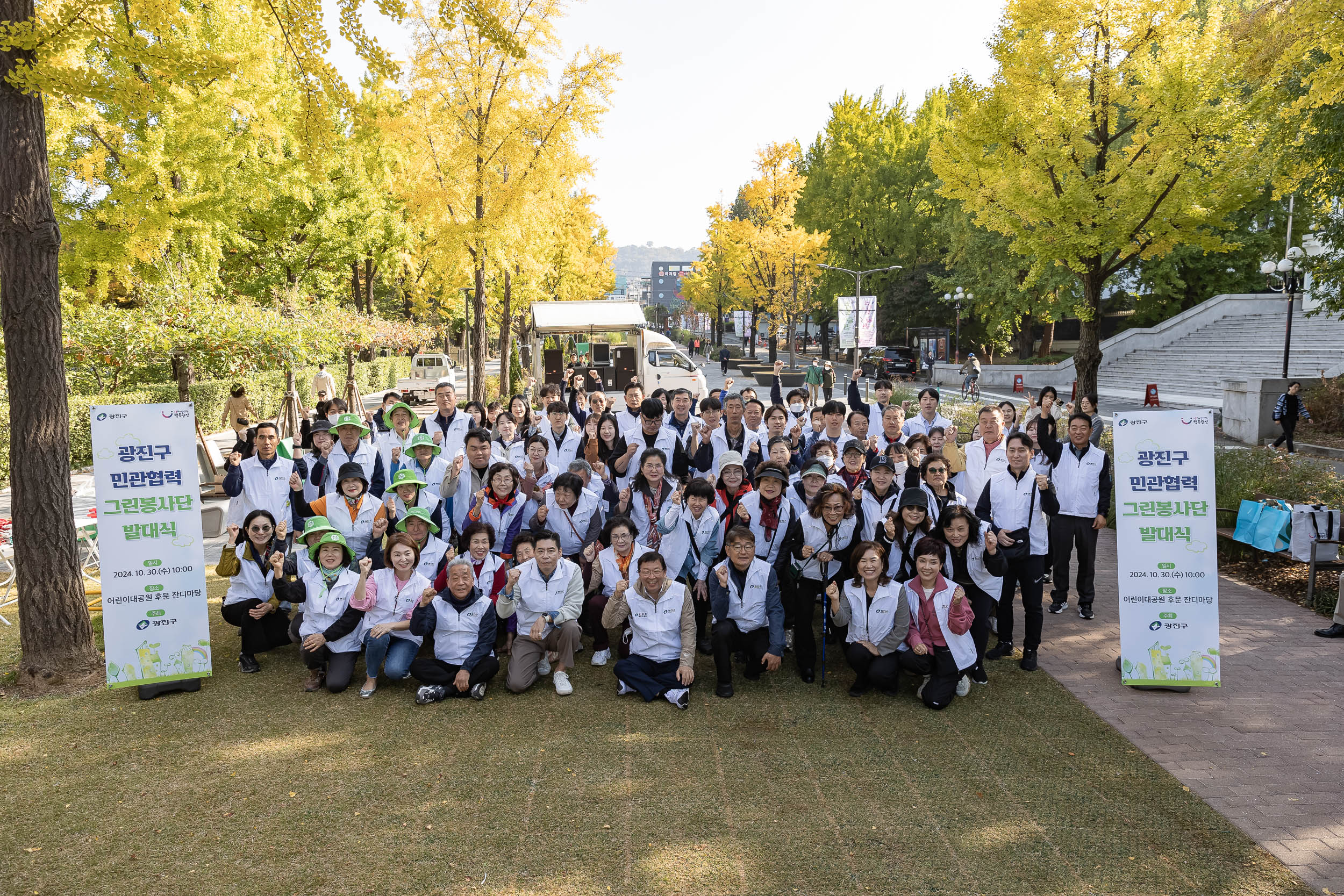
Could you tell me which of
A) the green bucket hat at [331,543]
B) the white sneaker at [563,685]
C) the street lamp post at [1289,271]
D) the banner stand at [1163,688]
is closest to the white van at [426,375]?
the green bucket hat at [331,543]

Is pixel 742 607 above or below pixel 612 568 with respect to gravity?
below

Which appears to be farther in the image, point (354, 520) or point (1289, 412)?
point (1289, 412)

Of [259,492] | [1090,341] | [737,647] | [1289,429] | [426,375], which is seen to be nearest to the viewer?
[737,647]

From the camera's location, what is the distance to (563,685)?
6039mm

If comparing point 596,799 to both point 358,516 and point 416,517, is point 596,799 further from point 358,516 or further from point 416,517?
point 358,516

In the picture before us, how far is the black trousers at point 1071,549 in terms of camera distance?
7.50 m

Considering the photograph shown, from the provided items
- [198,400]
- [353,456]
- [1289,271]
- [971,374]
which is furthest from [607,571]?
[971,374]

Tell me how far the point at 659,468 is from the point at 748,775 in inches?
115

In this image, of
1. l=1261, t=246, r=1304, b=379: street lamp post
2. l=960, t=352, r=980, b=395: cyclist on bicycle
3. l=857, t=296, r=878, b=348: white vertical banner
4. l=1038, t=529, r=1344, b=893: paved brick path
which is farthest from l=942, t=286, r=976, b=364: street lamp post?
l=1038, t=529, r=1344, b=893: paved brick path

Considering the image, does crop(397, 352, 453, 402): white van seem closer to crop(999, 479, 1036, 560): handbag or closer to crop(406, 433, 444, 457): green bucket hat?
crop(406, 433, 444, 457): green bucket hat

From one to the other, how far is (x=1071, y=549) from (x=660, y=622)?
13.8 feet

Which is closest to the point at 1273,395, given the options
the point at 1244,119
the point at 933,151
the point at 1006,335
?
the point at 1244,119

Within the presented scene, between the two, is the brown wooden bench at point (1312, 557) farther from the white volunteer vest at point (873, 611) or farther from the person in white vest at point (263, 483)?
the person in white vest at point (263, 483)

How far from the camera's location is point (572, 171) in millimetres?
17156
